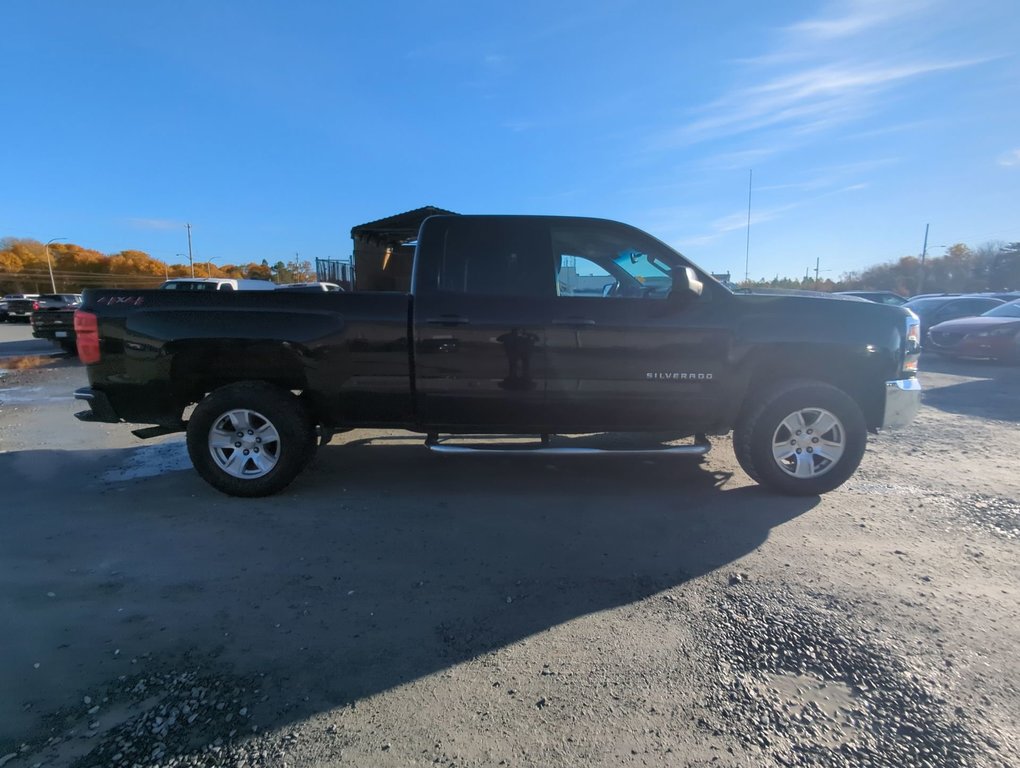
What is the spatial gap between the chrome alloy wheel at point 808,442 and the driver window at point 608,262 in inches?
55.7

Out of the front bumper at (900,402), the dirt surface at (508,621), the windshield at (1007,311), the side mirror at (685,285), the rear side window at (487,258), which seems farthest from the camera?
the windshield at (1007,311)

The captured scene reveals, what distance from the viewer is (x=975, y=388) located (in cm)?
975

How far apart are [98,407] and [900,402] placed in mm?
6309

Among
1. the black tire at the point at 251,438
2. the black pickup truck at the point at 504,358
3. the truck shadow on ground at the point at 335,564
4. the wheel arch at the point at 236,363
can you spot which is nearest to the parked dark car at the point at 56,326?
the truck shadow on ground at the point at 335,564

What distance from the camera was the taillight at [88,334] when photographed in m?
4.39

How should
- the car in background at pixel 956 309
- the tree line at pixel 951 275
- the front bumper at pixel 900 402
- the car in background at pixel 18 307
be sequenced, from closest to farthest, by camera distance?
the front bumper at pixel 900 402 → the car in background at pixel 956 309 → the car in background at pixel 18 307 → the tree line at pixel 951 275

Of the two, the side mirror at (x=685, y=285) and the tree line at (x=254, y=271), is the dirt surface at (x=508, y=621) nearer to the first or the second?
the side mirror at (x=685, y=285)

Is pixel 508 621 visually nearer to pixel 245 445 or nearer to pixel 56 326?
pixel 245 445

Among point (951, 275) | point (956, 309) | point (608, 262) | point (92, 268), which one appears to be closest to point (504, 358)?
point (608, 262)

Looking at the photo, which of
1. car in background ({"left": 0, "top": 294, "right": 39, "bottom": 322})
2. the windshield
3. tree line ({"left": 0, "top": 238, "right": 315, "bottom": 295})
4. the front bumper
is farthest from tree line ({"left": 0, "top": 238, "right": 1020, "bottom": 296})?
the front bumper

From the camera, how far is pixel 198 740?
2072 millimetres

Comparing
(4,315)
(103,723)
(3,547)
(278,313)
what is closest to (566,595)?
(103,723)

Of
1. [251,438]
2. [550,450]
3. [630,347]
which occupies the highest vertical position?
[630,347]

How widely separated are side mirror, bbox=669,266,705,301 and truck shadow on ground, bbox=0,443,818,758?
1.57 m
